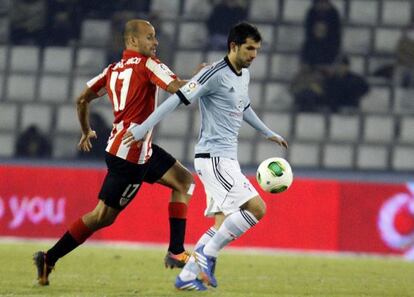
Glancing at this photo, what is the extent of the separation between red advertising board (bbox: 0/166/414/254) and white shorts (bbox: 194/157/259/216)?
5.91 meters

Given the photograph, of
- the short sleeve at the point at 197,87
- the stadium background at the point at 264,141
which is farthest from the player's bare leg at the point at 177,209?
the stadium background at the point at 264,141

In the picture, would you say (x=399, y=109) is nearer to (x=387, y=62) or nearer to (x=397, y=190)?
(x=387, y=62)

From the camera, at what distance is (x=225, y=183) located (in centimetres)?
808

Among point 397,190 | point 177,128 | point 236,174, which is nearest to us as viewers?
point 236,174

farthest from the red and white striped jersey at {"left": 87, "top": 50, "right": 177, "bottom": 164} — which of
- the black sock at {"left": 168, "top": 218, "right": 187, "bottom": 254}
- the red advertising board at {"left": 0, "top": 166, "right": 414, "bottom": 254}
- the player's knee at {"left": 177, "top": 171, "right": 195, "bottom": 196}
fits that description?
the red advertising board at {"left": 0, "top": 166, "right": 414, "bottom": 254}

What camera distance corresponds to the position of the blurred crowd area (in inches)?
662

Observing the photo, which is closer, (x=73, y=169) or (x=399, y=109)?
(x=73, y=169)

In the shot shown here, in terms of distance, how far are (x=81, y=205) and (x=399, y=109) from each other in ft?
17.5

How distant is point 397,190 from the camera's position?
14086mm

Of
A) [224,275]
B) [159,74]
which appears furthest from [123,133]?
[224,275]

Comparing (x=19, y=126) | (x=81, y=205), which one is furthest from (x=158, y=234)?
(x=19, y=126)

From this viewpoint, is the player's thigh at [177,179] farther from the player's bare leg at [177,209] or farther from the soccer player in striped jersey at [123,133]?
the soccer player in striped jersey at [123,133]

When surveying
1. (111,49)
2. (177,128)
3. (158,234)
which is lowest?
(158,234)

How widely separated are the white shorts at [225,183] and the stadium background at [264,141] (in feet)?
19.8
